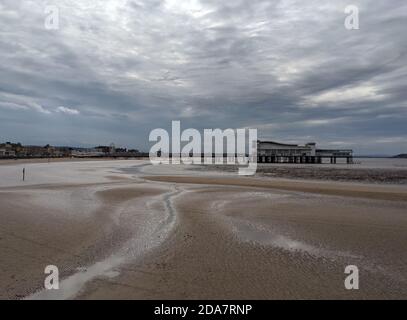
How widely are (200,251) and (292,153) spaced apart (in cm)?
11237

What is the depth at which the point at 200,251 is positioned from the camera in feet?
23.6

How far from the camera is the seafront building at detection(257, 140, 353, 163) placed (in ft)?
368

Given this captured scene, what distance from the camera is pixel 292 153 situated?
114625mm

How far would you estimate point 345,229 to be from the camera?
9453 mm

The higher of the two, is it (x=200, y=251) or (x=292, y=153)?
(x=292, y=153)

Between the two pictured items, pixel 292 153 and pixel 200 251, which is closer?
pixel 200 251

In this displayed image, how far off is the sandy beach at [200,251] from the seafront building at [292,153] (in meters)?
102

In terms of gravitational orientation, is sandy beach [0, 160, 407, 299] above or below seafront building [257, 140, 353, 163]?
below

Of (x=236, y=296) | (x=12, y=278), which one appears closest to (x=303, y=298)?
(x=236, y=296)

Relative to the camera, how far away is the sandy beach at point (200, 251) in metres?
5.12

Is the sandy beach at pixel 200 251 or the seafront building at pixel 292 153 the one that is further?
the seafront building at pixel 292 153

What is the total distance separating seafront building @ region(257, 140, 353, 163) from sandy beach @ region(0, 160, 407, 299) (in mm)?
101657
